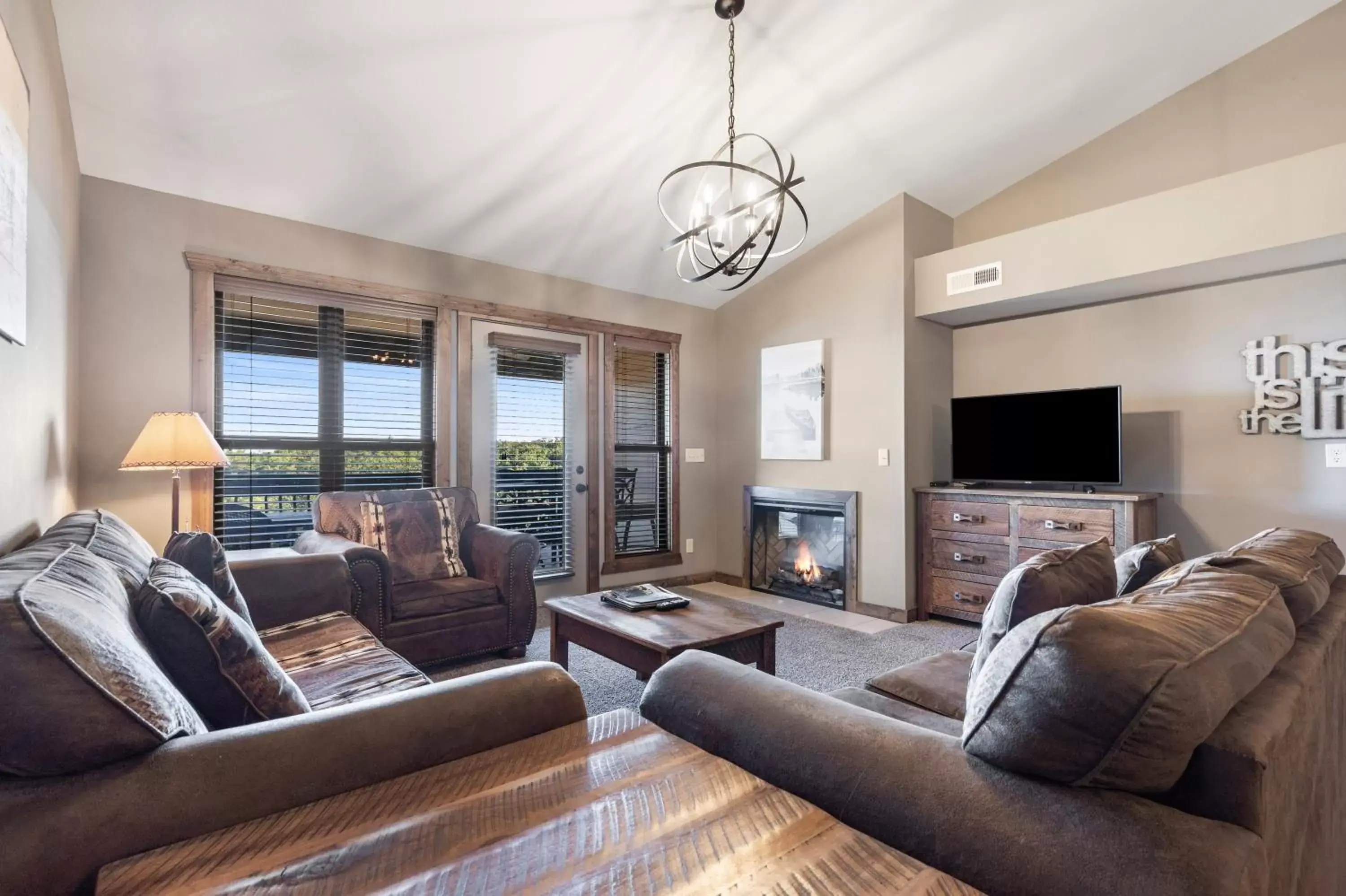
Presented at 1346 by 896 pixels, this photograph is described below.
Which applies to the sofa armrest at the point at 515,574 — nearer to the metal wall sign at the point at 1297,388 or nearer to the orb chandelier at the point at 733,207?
the orb chandelier at the point at 733,207

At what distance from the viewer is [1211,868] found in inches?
27.5

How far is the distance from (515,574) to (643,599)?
864 millimetres

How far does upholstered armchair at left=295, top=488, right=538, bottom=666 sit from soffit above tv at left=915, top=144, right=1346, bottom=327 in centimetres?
310

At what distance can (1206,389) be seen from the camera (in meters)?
3.77

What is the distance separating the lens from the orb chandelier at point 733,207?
2.56 metres

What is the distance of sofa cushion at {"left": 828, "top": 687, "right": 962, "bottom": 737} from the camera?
1553 mm

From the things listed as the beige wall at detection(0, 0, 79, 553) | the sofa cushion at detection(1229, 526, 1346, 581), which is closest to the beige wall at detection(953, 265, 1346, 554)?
the sofa cushion at detection(1229, 526, 1346, 581)

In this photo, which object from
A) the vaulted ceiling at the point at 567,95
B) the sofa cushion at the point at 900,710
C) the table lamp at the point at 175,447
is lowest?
the sofa cushion at the point at 900,710

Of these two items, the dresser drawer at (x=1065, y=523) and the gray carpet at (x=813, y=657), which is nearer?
the gray carpet at (x=813, y=657)

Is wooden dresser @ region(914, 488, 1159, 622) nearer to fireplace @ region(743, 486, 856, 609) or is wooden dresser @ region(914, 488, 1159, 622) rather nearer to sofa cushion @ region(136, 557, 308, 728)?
fireplace @ region(743, 486, 856, 609)

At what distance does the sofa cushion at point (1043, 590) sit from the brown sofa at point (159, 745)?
3.01 feet

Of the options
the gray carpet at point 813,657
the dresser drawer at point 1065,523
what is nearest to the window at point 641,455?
the gray carpet at point 813,657

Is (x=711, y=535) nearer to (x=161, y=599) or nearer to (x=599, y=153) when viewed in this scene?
(x=599, y=153)

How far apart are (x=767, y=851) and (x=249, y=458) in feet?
11.8
